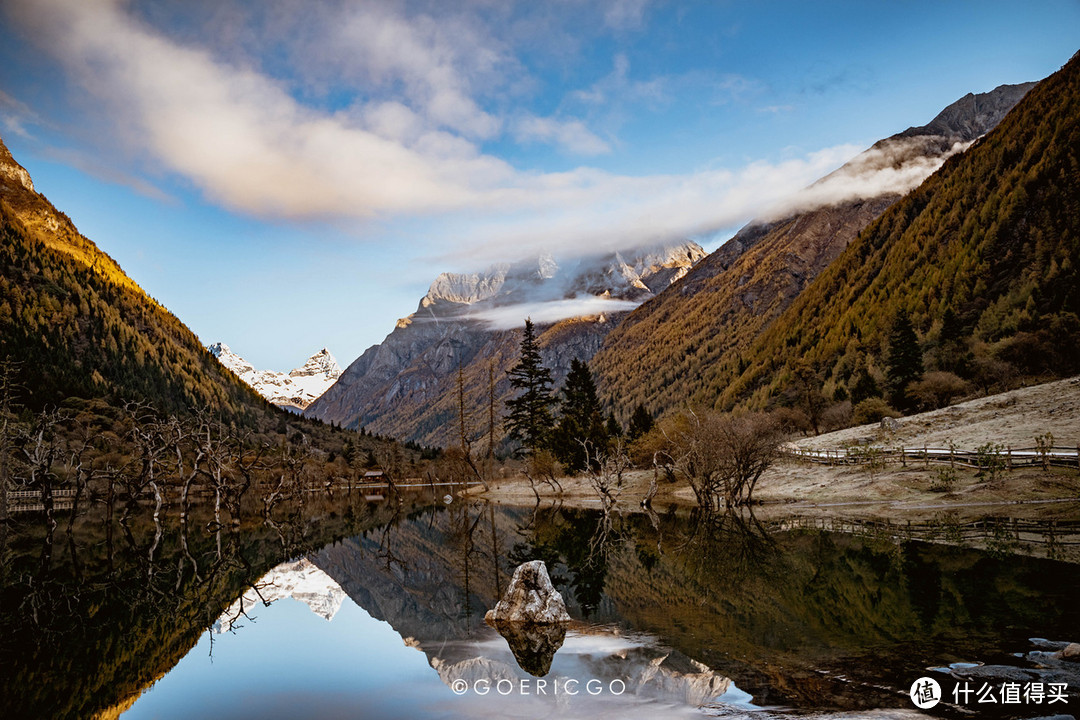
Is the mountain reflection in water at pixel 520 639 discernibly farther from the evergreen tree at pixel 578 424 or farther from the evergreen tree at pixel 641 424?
the evergreen tree at pixel 641 424

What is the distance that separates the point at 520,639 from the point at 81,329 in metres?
150

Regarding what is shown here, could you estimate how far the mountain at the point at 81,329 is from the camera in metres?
110

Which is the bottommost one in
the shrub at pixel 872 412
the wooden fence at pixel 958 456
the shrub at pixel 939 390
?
the wooden fence at pixel 958 456

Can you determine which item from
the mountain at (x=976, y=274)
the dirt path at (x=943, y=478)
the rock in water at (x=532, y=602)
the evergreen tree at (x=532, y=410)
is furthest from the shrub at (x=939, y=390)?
the rock in water at (x=532, y=602)

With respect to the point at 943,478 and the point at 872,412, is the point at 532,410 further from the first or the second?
Result: the point at 943,478

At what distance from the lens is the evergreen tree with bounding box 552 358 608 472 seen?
71875 mm

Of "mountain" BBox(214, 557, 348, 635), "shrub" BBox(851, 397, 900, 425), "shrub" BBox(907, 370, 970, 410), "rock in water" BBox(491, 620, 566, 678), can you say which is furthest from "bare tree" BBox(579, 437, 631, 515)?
"shrub" BBox(907, 370, 970, 410)

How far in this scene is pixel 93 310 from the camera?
5531 inches

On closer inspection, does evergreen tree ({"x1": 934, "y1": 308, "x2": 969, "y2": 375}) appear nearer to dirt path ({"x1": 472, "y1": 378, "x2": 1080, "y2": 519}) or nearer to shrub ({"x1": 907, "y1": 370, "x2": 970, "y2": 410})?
shrub ({"x1": 907, "y1": 370, "x2": 970, "y2": 410})

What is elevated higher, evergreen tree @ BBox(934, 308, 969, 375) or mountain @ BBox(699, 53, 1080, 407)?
mountain @ BBox(699, 53, 1080, 407)

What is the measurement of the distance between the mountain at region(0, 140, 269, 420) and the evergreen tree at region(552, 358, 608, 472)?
57.1 meters

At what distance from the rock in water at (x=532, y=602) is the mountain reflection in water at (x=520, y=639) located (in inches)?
24.9

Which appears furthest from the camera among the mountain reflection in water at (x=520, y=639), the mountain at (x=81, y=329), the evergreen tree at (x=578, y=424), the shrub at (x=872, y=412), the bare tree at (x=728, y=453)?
the mountain at (x=81, y=329)

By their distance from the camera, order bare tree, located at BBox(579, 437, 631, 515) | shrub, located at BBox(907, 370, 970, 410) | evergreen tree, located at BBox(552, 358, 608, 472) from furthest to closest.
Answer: evergreen tree, located at BBox(552, 358, 608, 472)
shrub, located at BBox(907, 370, 970, 410)
bare tree, located at BBox(579, 437, 631, 515)
